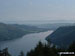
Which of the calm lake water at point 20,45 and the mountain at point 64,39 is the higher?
the mountain at point 64,39

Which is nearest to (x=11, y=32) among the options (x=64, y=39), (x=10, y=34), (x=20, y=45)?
(x=10, y=34)

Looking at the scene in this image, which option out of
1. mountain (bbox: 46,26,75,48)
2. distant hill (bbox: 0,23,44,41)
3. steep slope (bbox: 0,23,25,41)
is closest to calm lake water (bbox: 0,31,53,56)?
mountain (bbox: 46,26,75,48)

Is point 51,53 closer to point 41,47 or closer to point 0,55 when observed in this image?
point 41,47

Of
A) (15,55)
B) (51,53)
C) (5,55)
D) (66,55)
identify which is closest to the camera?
(66,55)

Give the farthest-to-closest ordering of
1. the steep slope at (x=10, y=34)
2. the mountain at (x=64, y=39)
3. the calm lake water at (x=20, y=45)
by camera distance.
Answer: the steep slope at (x=10, y=34) → the mountain at (x=64, y=39) → the calm lake water at (x=20, y=45)

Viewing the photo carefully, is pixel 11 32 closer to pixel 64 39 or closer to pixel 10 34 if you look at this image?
pixel 10 34

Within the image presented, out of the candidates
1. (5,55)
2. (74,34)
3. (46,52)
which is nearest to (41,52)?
(46,52)

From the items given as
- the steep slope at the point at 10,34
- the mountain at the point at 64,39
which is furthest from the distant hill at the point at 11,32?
the mountain at the point at 64,39

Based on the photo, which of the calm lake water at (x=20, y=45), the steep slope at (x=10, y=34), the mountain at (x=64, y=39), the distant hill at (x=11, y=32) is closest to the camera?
the calm lake water at (x=20, y=45)

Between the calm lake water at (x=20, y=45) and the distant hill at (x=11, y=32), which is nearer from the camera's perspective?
the calm lake water at (x=20, y=45)

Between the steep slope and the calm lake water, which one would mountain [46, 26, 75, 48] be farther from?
the steep slope

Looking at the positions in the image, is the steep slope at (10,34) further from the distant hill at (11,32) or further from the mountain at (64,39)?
the mountain at (64,39)
